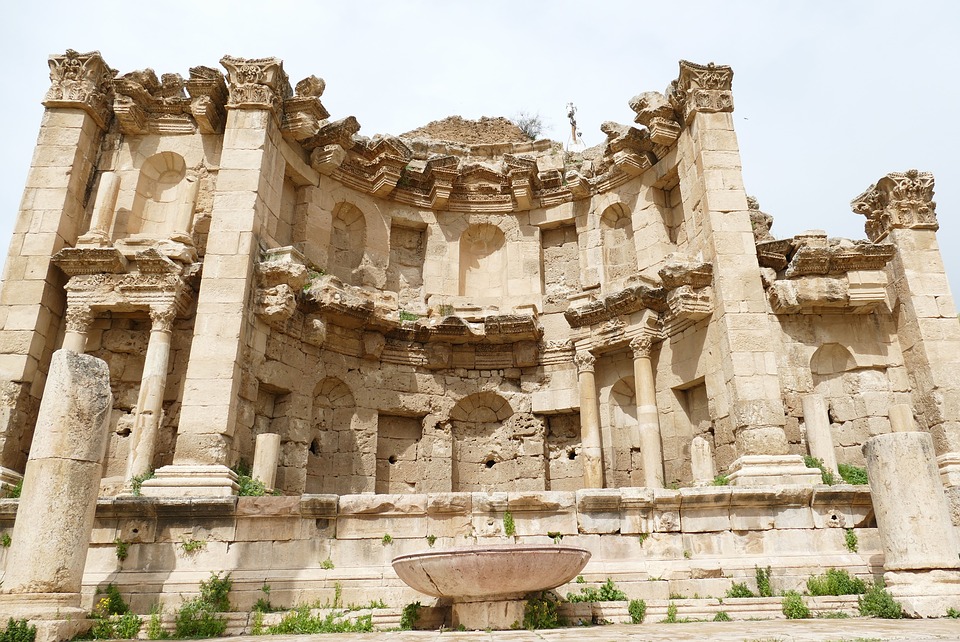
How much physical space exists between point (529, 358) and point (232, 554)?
325 inches

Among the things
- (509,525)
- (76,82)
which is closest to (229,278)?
(76,82)

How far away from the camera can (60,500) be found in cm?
742

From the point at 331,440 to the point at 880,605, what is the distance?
10092 mm

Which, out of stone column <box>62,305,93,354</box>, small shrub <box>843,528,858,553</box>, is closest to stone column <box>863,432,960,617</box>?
small shrub <box>843,528,858,553</box>

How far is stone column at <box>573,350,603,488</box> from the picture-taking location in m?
13.8

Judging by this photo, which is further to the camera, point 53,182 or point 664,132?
point 664,132

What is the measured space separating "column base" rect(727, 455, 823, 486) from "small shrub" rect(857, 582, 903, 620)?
2300 millimetres

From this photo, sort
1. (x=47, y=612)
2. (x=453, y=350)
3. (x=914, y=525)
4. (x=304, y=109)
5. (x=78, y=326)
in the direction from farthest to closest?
1. (x=453, y=350)
2. (x=304, y=109)
3. (x=78, y=326)
4. (x=914, y=525)
5. (x=47, y=612)

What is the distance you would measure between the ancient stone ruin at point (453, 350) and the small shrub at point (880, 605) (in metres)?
0.22

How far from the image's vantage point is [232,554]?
9133 mm

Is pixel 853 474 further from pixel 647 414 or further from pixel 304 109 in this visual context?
pixel 304 109

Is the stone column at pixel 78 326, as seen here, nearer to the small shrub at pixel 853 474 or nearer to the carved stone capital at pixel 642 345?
the carved stone capital at pixel 642 345

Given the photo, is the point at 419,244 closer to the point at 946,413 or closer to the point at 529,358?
the point at 529,358

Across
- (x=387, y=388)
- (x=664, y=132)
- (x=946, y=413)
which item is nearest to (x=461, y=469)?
(x=387, y=388)
